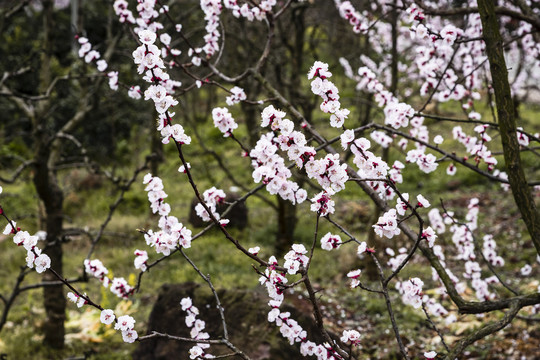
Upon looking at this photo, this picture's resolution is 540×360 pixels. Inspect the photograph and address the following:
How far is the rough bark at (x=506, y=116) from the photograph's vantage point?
2283mm

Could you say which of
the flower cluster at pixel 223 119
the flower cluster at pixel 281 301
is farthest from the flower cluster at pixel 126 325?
the flower cluster at pixel 223 119

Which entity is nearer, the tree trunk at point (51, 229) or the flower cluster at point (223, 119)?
the flower cluster at point (223, 119)

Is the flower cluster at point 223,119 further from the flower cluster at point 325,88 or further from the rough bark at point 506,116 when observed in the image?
the rough bark at point 506,116

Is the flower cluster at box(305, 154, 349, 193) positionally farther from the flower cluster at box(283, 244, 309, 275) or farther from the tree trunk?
the tree trunk

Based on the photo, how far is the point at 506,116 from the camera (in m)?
2.29

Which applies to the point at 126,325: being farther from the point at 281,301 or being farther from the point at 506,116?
the point at 506,116

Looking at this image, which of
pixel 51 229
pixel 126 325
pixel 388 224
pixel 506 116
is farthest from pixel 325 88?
pixel 51 229

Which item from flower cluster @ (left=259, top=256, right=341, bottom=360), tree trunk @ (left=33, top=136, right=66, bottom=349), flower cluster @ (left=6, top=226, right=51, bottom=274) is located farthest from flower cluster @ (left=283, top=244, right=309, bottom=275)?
tree trunk @ (left=33, top=136, right=66, bottom=349)

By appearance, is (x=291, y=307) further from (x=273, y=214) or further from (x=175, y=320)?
(x=273, y=214)

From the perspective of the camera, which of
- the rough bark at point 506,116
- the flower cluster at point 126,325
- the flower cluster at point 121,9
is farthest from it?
the flower cluster at point 121,9

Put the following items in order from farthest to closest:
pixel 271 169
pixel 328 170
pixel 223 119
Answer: pixel 223 119
pixel 271 169
pixel 328 170

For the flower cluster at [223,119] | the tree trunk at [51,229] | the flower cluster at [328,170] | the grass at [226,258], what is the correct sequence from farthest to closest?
1. the grass at [226,258]
2. the tree trunk at [51,229]
3. the flower cluster at [223,119]
4. the flower cluster at [328,170]

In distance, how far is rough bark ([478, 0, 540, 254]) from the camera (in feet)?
7.49

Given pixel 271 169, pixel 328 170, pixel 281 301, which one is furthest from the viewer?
pixel 281 301
